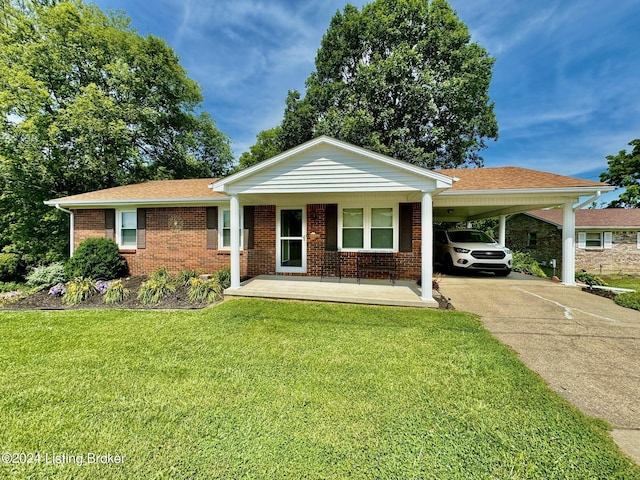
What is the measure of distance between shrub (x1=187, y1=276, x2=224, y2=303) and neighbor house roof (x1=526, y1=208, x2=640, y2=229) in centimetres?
1805

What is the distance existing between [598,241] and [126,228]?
24150 mm

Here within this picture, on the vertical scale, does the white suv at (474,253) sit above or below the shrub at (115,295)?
above

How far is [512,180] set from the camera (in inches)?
319

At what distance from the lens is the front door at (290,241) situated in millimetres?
8547

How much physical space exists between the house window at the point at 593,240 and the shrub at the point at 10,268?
28789 millimetres

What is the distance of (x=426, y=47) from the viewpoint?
49.9 ft

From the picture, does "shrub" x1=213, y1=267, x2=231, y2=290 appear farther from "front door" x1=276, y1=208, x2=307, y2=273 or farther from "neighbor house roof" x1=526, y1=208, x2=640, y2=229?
"neighbor house roof" x1=526, y1=208, x2=640, y2=229

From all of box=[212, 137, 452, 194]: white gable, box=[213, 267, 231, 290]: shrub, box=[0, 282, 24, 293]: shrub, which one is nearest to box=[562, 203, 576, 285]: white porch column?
box=[212, 137, 452, 194]: white gable

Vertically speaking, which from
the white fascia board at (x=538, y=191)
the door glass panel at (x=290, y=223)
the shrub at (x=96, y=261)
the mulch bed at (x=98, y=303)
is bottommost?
the mulch bed at (x=98, y=303)

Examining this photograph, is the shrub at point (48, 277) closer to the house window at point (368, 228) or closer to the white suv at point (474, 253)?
the house window at point (368, 228)

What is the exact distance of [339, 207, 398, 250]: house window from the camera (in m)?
7.98

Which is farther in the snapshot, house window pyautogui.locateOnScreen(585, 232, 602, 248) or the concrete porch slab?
house window pyautogui.locateOnScreen(585, 232, 602, 248)

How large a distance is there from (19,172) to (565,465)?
19.5 metres

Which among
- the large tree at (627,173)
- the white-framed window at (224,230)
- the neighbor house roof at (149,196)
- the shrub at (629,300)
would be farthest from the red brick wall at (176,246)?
the large tree at (627,173)
